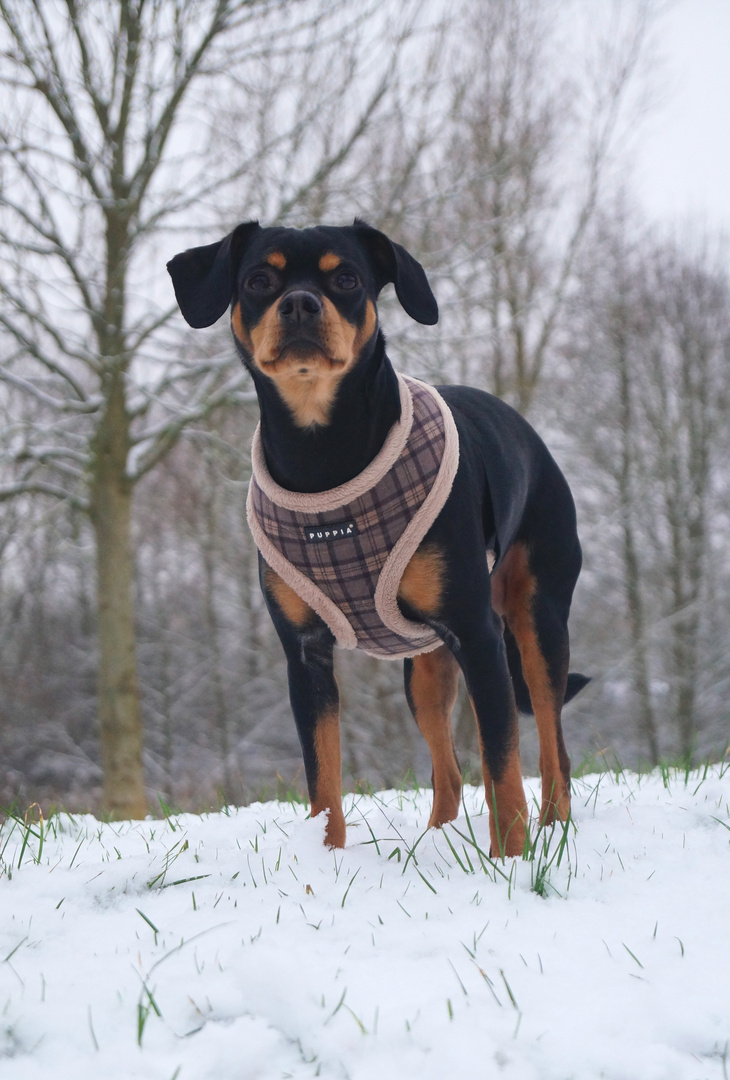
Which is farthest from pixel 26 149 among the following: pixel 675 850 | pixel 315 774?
pixel 675 850

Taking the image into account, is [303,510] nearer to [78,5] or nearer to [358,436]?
[358,436]

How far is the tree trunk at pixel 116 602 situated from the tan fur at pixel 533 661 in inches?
220

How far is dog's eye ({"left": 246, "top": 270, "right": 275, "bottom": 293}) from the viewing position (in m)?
2.61

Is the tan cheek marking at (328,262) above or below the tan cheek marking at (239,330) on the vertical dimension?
above

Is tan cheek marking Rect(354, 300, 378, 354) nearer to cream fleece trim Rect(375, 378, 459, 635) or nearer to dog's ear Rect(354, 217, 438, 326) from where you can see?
dog's ear Rect(354, 217, 438, 326)

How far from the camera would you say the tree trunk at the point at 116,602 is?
8.09 metres

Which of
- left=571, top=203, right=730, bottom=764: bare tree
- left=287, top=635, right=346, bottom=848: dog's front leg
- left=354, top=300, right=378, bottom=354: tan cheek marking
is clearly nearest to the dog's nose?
Answer: left=354, top=300, right=378, bottom=354: tan cheek marking

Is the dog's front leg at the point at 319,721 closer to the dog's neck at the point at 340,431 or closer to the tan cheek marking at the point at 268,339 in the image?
the dog's neck at the point at 340,431

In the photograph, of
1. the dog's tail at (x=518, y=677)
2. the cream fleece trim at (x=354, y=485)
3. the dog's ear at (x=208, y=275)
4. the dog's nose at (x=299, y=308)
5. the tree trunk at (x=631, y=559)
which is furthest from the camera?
the tree trunk at (x=631, y=559)

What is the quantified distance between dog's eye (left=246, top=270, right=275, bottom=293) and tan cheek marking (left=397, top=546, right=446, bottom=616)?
0.89m

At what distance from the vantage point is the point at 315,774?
270cm

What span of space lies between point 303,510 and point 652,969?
1.42 metres

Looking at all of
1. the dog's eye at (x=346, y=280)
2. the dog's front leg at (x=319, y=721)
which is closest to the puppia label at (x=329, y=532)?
the dog's front leg at (x=319, y=721)

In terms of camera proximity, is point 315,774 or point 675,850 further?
point 315,774
